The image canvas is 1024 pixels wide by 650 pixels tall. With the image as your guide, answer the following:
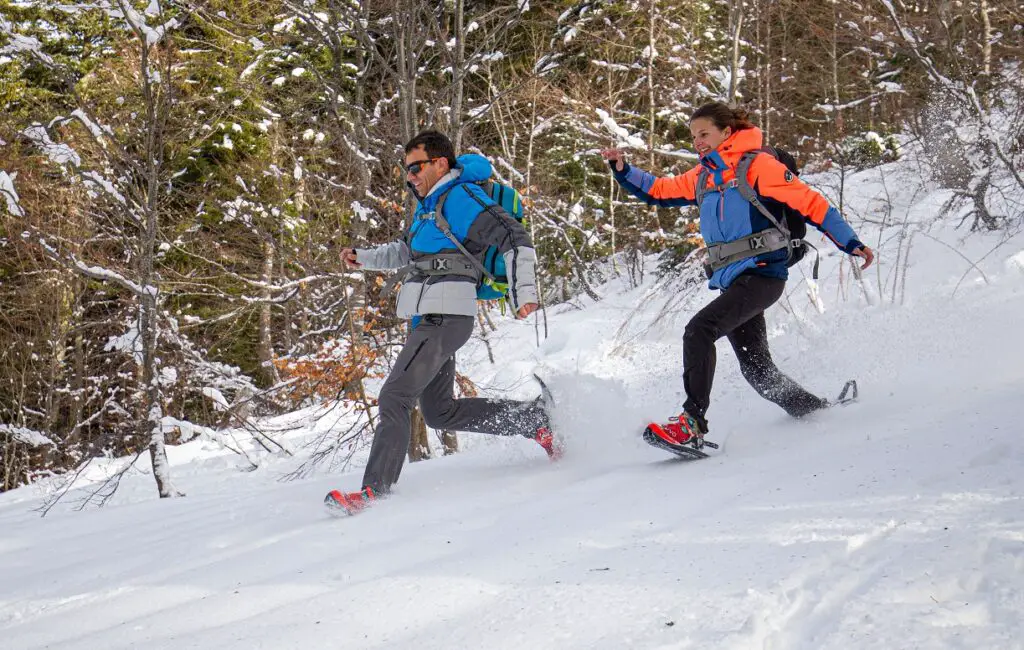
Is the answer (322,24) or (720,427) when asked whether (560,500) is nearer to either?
(720,427)

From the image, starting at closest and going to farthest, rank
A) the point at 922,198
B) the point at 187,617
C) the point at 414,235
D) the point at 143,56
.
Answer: the point at 187,617 < the point at 414,235 < the point at 143,56 < the point at 922,198

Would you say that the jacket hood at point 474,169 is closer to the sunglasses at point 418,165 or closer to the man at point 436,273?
the man at point 436,273

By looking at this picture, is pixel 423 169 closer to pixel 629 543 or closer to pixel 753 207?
pixel 753 207

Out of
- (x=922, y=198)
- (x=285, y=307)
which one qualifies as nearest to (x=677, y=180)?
(x=922, y=198)

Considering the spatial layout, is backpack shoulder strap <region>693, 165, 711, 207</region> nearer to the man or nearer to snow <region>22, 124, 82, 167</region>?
the man

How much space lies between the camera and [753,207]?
4000 mm

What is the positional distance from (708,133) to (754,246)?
0.63m

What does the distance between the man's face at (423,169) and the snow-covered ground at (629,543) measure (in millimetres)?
1383

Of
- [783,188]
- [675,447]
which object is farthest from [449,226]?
[783,188]

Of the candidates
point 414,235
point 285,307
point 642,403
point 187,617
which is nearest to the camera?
point 187,617

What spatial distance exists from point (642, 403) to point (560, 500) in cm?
300

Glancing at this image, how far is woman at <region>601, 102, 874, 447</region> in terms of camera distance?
3.93 m

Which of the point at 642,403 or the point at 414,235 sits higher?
the point at 414,235

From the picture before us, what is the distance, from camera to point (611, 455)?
173 inches
